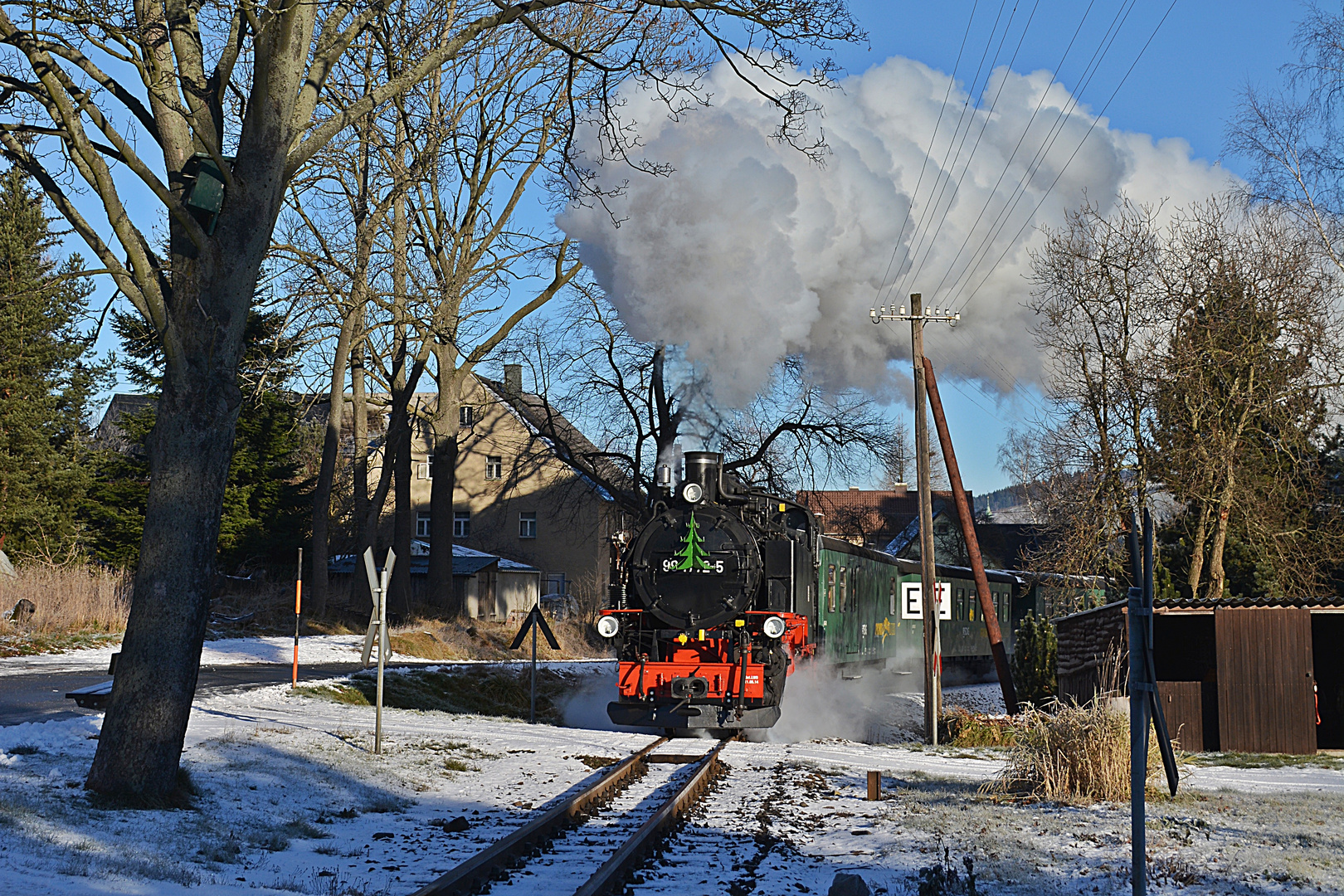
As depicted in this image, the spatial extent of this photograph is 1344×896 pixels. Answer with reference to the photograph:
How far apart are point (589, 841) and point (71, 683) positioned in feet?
36.8

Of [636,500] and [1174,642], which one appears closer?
[1174,642]

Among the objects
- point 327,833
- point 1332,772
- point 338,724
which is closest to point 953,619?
point 1332,772

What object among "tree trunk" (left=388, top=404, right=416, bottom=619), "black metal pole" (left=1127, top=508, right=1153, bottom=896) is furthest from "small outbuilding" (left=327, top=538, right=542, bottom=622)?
"black metal pole" (left=1127, top=508, right=1153, bottom=896)

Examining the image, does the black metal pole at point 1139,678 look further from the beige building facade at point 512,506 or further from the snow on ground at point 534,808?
the beige building facade at point 512,506

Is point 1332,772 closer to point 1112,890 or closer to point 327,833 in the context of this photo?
point 1112,890

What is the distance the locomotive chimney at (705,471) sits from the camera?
48.6 ft

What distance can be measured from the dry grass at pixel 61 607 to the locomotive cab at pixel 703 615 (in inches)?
506

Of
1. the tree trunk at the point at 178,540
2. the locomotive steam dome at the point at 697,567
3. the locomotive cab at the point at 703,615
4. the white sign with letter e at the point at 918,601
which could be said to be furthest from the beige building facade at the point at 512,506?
the tree trunk at the point at 178,540

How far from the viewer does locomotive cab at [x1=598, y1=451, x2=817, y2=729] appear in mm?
13844

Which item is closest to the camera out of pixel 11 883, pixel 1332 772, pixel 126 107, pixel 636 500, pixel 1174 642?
pixel 11 883

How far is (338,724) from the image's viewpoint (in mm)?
13281

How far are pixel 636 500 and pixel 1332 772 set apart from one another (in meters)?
19.5

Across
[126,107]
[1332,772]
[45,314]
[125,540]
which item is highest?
[45,314]

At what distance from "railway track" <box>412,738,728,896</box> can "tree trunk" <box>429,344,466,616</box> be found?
19.1 m
